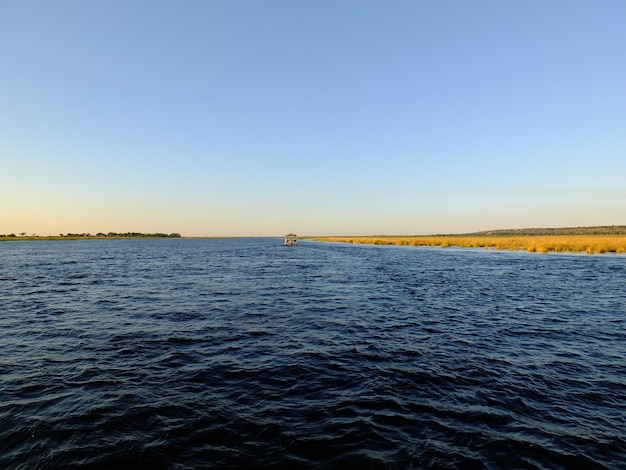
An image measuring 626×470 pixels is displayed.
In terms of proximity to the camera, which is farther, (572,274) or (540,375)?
(572,274)

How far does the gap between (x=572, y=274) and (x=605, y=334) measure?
24.6 metres

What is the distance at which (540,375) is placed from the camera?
34.3 feet

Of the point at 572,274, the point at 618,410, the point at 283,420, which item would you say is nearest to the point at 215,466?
the point at 283,420

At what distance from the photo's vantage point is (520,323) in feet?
54.8

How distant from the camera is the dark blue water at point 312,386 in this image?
22.1 ft

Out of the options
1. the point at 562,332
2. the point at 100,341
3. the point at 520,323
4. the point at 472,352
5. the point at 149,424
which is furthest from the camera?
the point at 520,323

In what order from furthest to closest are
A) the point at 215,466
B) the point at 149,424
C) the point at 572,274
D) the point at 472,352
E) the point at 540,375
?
1. the point at 572,274
2. the point at 472,352
3. the point at 540,375
4. the point at 149,424
5. the point at 215,466

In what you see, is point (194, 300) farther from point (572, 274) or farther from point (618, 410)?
point (572, 274)

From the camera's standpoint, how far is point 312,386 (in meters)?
9.70

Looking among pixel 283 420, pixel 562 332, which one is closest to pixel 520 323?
pixel 562 332

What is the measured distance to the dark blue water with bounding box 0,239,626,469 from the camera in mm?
6742

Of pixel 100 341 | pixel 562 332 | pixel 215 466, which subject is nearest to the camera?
pixel 215 466

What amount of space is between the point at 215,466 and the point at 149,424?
2356 millimetres

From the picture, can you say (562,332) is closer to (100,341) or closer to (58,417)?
(58,417)
